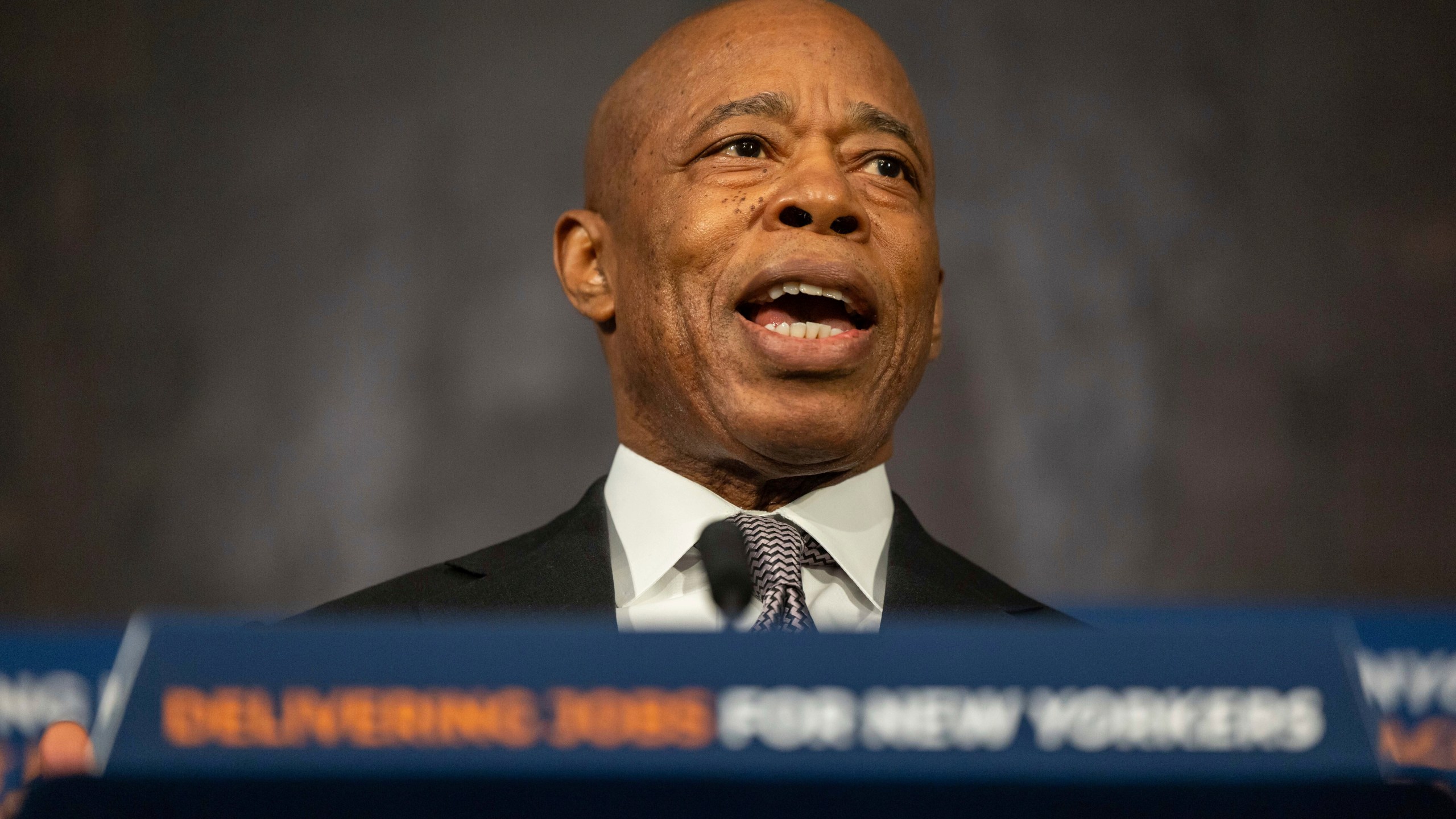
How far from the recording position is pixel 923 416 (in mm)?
2844

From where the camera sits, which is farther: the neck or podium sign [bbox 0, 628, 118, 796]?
the neck

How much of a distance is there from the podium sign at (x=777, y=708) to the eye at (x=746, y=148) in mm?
945

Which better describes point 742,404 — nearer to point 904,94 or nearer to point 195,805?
point 904,94

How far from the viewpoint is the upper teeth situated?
64.7 inches

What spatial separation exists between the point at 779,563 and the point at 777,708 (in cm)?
72

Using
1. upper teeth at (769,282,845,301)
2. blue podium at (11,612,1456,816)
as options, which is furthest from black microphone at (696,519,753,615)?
blue podium at (11,612,1456,816)

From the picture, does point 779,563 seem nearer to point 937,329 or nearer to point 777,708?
point 937,329

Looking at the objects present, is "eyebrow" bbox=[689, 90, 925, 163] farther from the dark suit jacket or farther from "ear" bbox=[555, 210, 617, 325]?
the dark suit jacket

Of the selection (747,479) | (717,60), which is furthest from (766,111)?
(747,479)

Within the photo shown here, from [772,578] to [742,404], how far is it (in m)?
0.21

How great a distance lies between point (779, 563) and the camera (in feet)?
5.32

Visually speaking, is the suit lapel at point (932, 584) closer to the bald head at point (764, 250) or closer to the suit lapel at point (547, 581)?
the bald head at point (764, 250)

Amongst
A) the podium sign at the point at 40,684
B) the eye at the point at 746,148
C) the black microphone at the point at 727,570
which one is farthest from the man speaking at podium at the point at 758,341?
the podium sign at the point at 40,684

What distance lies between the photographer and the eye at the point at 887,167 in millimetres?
1799
